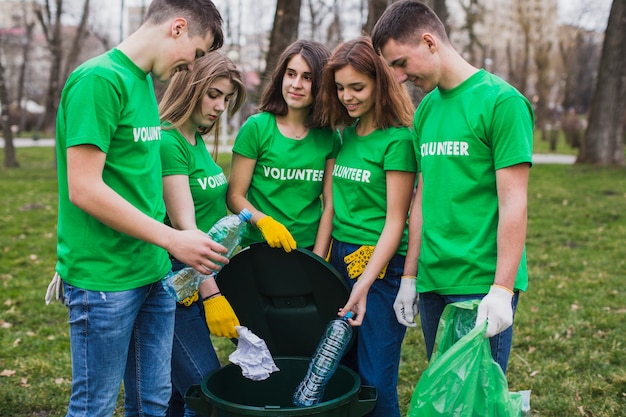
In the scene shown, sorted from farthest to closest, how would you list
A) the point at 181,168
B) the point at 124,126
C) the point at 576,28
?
the point at 576,28, the point at 181,168, the point at 124,126

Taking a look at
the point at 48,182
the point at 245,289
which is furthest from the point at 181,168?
the point at 48,182

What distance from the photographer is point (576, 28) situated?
3781 centimetres

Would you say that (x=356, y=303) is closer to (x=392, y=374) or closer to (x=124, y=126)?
(x=392, y=374)

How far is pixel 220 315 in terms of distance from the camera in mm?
2402

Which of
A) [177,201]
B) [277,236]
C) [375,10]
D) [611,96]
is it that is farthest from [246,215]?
[611,96]

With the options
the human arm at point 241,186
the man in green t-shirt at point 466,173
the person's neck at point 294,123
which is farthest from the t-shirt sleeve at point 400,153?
the human arm at point 241,186

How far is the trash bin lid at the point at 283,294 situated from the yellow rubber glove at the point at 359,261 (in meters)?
0.17

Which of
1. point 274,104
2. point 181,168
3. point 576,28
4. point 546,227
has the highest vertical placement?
point 576,28

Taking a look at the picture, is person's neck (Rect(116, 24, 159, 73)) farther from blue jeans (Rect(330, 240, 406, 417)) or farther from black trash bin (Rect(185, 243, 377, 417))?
blue jeans (Rect(330, 240, 406, 417))

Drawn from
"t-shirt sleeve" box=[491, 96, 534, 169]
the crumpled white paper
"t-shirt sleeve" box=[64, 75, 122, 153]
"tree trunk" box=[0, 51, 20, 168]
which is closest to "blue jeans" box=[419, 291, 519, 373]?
"t-shirt sleeve" box=[491, 96, 534, 169]

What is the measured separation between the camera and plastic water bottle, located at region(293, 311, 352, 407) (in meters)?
2.27

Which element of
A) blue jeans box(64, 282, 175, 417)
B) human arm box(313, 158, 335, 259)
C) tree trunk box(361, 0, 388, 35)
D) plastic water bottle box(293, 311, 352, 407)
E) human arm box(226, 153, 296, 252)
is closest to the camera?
blue jeans box(64, 282, 175, 417)

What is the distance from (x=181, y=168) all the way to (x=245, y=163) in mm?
352

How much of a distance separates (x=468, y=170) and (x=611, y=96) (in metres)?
14.1
